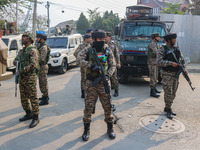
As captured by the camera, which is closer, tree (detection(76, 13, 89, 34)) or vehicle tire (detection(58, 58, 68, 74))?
vehicle tire (detection(58, 58, 68, 74))

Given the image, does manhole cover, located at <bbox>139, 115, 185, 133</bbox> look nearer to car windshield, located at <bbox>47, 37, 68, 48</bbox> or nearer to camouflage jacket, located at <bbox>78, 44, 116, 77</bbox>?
camouflage jacket, located at <bbox>78, 44, 116, 77</bbox>

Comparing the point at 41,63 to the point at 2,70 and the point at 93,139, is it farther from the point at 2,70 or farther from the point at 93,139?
the point at 93,139

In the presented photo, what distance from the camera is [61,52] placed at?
32.1 ft

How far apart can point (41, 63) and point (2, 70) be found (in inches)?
35.1

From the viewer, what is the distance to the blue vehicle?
22.4 feet

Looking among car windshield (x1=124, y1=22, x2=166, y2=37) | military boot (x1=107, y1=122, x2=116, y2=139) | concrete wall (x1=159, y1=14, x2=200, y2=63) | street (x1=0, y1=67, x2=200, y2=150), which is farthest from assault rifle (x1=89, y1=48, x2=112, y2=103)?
concrete wall (x1=159, y1=14, x2=200, y2=63)

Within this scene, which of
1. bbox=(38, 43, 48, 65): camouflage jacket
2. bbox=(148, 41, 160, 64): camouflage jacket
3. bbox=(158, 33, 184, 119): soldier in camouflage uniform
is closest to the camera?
bbox=(158, 33, 184, 119): soldier in camouflage uniform

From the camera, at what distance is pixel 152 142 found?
3.50 metres

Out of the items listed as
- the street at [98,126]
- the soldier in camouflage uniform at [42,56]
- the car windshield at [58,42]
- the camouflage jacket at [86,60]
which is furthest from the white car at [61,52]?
the camouflage jacket at [86,60]

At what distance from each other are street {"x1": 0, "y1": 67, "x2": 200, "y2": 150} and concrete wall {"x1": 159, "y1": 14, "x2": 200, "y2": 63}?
6.48 meters

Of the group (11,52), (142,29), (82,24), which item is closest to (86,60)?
(142,29)

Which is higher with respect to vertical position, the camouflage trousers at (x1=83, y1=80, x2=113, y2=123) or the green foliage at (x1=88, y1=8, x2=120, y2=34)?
the green foliage at (x1=88, y1=8, x2=120, y2=34)

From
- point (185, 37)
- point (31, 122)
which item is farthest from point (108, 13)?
point (31, 122)

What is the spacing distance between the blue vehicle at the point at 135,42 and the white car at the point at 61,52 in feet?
9.83
